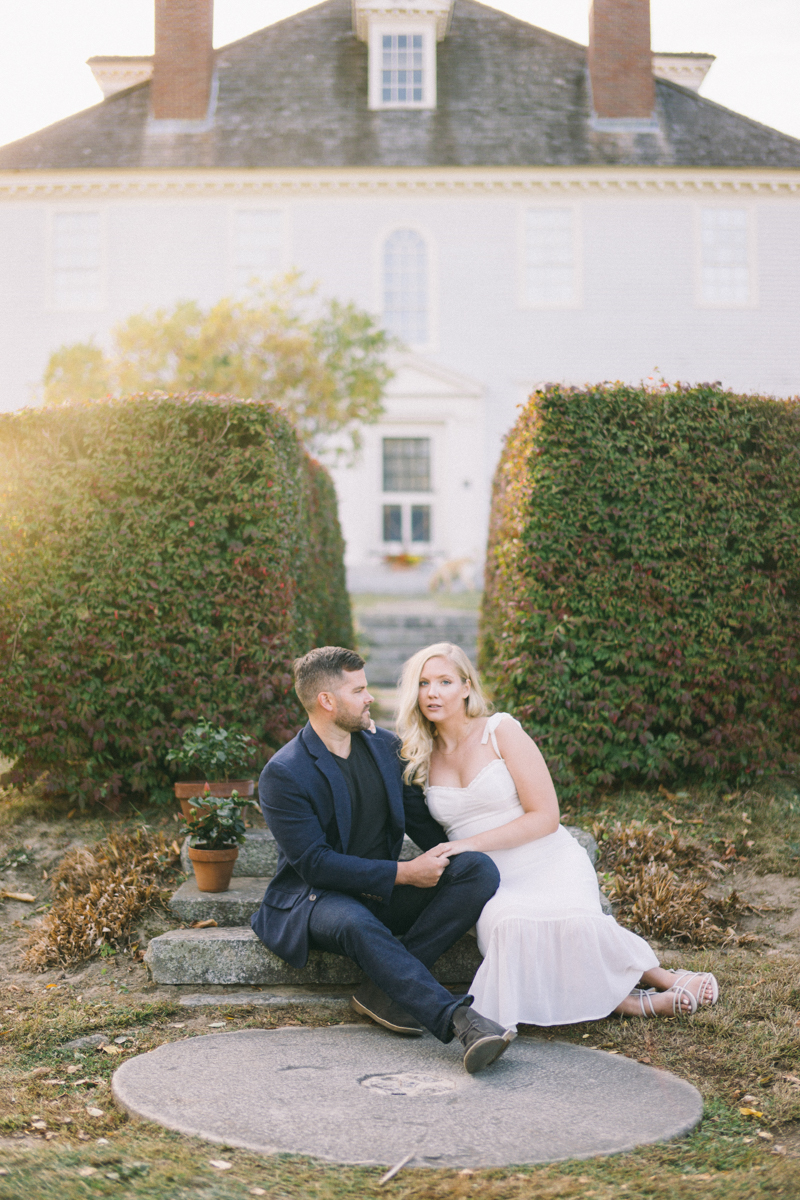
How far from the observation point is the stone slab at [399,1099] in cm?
296

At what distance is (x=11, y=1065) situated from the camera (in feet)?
11.9

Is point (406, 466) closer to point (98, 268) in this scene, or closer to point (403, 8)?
point (98, 268)

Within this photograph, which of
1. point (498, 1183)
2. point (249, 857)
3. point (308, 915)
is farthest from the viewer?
point (249, 857)

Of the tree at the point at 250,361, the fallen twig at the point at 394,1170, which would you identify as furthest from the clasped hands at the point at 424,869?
the tree at the point at 250,361

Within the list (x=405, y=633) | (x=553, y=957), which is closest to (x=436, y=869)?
(x=553, y=957)

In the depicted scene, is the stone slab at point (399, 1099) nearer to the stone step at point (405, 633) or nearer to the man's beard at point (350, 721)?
the man's beard at point (350, 721)

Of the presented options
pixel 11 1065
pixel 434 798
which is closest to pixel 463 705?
pixel 434 798

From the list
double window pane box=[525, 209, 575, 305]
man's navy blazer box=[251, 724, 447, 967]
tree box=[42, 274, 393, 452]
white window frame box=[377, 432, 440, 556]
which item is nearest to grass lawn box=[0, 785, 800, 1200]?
man's navy blazer box=[251, 724, 447, 967]

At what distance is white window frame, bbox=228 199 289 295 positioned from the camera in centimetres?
1758

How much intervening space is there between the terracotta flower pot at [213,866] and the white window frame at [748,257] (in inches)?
620

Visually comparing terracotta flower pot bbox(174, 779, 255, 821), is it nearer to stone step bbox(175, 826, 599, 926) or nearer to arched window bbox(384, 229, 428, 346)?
stone step bbox(175, 826, 599, 926)

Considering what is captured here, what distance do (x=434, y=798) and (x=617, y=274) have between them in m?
15.4

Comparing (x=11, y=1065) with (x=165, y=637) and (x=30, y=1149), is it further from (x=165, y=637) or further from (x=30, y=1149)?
(x=165, y=637)

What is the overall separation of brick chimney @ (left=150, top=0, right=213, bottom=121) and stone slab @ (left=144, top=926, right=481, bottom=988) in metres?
17.0
